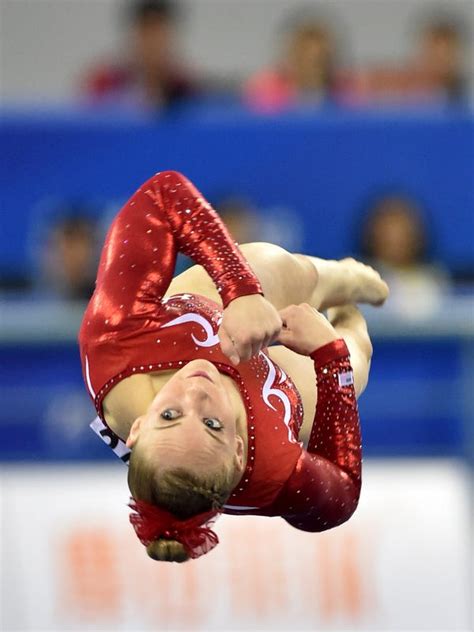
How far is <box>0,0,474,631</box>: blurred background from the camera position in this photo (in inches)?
166

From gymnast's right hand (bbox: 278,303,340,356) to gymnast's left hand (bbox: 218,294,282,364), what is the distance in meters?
0.16

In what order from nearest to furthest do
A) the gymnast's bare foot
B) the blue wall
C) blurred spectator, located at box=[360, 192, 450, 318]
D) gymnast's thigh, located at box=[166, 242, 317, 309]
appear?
gymnast's thigh, located at box=[166, 242, 317, 309]
the gymnast's bare foot
blurred spectator, located at box=[360, 192, 450, 318]
the blue wall

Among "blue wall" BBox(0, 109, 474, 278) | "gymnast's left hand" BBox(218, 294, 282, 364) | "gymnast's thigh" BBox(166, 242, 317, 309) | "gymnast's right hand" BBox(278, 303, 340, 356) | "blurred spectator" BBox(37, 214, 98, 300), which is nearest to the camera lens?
"gymnast's left hand" BBox(218, 294, 282, 364)

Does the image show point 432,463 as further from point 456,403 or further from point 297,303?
point 297,303

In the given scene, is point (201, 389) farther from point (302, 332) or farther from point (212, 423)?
point (302, 332)

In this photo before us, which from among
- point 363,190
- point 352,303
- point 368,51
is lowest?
point 352,303

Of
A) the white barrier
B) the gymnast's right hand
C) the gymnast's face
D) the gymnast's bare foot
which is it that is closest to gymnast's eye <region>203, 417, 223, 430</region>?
the gymnast's face

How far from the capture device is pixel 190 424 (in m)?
2.23

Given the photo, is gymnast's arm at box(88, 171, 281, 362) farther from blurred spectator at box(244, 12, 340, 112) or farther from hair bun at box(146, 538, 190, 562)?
blurred spectator at box(244, 12, 340, 112)

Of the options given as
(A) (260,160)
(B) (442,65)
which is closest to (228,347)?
(A) (260,160)

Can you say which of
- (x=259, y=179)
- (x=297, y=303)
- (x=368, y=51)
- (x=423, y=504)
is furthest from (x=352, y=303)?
(x=368, y=51)

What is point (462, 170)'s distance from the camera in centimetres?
533

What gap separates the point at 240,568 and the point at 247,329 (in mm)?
2219

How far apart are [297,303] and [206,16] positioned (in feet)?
15.8
